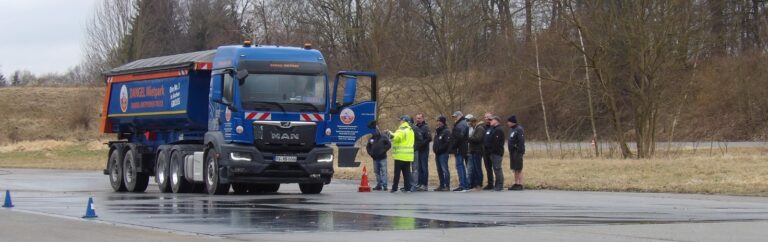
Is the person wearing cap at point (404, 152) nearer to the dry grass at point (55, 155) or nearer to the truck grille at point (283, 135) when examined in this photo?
the truck grille at point (283, 135)

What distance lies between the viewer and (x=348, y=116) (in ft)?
78.8

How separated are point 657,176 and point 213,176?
940cm

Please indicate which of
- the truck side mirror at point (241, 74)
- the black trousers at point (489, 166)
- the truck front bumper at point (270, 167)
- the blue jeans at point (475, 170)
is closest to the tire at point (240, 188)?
the truck front bumper at point (270, 167)

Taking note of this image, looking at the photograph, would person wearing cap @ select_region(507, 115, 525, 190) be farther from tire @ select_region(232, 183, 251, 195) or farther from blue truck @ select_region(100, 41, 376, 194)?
tire @ select_region(232, 183, 251, 195)

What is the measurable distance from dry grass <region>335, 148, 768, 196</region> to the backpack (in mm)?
2489

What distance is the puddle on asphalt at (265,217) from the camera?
14289mm

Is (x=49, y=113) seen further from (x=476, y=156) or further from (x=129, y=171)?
(x=476, y=156)

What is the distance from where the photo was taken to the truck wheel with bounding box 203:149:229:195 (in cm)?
2306

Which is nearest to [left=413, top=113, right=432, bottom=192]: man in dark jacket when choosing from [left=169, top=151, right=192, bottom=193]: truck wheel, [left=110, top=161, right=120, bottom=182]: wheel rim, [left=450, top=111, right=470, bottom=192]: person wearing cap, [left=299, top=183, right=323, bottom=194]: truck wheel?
[left=450, top=111, right=470, bottom=192]: person wearing cap

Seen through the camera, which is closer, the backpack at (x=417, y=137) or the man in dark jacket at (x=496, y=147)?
the man in dark jacket at (x=496, y=147)

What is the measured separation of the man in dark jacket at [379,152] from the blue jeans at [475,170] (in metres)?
1.81

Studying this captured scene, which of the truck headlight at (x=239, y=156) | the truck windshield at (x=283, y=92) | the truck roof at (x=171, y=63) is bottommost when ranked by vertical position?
the truck headlight at (x=239, y=156)

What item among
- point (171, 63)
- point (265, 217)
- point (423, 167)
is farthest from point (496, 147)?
point (265, 217)

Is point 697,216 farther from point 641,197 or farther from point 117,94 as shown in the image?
point 117,94
